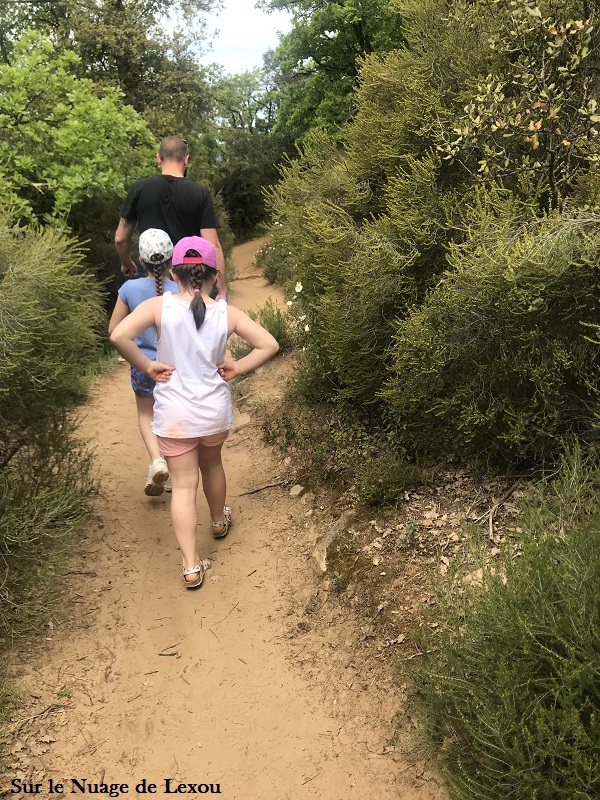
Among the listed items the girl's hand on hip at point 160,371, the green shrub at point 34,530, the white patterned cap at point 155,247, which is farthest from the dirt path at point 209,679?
the white patterned cap at point 155,247

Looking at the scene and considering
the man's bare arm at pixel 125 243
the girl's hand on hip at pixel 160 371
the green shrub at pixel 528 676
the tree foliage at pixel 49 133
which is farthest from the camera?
the tree foliage at pixel 49 133

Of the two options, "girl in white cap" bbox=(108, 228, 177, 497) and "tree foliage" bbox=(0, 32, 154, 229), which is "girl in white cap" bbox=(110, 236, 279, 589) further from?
"tree foliage" bbox=(0, 32, 154, 229)

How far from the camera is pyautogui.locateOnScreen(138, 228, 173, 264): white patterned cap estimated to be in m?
3.78

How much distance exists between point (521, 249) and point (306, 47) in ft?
55.4

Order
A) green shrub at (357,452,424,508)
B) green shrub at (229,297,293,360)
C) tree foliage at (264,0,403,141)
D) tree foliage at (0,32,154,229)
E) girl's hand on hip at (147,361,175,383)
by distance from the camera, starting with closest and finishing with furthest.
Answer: girl's hand on hip at (147,361,175,383) → green shrub at (357,452,424,508) → tree foliage at (0,32,154,229) → green shrub at (229,297,293,360) → tree foliage at (264,0,403,141)

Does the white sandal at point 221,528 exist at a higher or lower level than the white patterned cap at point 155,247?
lower

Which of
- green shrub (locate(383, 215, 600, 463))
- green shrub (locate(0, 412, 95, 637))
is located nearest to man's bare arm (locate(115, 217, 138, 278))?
green shrub (locate(0, 412, 95, 637))

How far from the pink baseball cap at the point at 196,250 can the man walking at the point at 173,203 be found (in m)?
0.91

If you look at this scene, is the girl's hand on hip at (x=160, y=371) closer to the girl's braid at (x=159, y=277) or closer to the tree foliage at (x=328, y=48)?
the girl's braid at (x=159, y=277)

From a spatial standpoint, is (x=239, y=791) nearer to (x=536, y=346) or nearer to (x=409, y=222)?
(x=536, y=346)

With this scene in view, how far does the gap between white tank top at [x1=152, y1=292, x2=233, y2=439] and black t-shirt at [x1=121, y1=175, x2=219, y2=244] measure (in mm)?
1211

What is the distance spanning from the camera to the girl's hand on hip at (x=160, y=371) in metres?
3.28

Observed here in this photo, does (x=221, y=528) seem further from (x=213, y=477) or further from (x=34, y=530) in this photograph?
(x=34, y=530)

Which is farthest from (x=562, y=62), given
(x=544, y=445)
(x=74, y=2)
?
(x=74, y=2)
